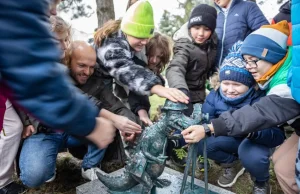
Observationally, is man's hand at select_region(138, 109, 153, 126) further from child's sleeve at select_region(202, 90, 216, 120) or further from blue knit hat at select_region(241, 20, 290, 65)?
blue knit hat at select_region(241, 20, 290, 65)

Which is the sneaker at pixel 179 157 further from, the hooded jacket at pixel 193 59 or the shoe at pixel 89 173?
the shoe at pixel 89 173

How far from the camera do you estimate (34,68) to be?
2.87ft

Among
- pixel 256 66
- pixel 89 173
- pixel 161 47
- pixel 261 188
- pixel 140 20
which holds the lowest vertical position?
pixel 89 173

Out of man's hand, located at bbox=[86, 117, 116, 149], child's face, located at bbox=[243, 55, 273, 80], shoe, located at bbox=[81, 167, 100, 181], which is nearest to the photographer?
man's hand, located at bbox=[86, 117, 116, 149]

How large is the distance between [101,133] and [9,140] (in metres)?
1.45

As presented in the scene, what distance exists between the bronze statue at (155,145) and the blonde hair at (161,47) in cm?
104

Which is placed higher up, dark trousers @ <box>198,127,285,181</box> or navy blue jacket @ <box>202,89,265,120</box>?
navy blue jacket @ <box>202,89,265,120</box>

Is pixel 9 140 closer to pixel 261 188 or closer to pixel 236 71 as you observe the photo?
pixel 236 71

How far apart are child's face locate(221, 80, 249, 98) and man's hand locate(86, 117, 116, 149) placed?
1.41 m

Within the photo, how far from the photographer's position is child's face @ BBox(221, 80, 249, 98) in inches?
93.0

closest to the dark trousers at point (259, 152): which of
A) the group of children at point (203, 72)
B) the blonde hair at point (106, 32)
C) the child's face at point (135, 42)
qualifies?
the group of children at point (203, 72)

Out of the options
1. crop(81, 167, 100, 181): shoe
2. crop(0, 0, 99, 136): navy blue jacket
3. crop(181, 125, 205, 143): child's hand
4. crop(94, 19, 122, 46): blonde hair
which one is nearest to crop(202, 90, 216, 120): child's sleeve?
crop(181, 125, 205, 143): child's hand

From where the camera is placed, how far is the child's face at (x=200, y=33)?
2.74 metres

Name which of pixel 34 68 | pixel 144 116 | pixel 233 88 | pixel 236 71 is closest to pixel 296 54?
pixel 236 71
